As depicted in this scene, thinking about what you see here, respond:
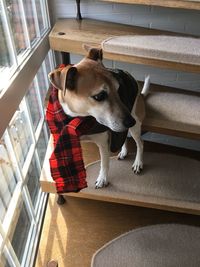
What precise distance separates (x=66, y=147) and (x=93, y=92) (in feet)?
0.71

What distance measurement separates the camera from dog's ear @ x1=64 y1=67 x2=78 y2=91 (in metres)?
0.82

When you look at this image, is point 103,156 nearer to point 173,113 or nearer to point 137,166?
point 137,166

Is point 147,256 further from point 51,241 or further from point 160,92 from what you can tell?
point 160,92

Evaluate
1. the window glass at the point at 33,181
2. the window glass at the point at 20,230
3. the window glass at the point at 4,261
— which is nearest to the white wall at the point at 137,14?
the window glass at the point at 33,181

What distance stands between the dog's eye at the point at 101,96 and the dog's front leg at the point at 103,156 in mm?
176

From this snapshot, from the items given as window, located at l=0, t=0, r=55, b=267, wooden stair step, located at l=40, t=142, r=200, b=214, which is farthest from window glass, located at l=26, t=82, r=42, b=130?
wooden stair step, located at l=40, t=142, r=200, b=214

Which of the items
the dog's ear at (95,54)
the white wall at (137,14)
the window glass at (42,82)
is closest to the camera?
the dog's ear at (95,54)

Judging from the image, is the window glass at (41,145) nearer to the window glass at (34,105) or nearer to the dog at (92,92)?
the window glass at (34,105)

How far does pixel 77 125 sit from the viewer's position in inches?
36.5

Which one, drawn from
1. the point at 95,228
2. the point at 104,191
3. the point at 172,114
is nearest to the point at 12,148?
the point at 104,191

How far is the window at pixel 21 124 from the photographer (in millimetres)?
950

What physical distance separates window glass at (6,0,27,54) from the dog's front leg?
1.51ft

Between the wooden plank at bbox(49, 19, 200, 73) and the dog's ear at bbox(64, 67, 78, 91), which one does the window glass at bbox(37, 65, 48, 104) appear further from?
the dog's ear at bbox(64, 67, 78, 91)

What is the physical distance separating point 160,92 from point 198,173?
1.32ft
